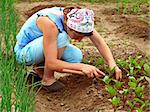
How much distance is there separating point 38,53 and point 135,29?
2.14m

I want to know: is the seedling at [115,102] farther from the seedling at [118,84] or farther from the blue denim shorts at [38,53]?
the blue denim shorts at [38,53]

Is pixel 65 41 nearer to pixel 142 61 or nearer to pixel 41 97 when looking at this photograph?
pixel 41 97

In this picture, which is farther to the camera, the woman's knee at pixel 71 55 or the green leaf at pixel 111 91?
the woman's knee at pixel 71 55

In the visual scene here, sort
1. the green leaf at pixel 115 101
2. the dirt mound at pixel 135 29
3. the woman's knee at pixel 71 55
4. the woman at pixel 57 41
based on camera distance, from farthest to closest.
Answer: the dirt mound at pixel 135 29, the woman's knee at pixel 71 55, the woman at pixel 57 41, the green leaf at pixel 115 101

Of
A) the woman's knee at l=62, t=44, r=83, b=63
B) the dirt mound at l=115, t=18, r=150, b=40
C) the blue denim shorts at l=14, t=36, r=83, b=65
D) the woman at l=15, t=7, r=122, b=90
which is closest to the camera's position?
the woman at l=15, t=7, r=122, b=90

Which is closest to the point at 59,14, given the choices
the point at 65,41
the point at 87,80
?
the point at 65,41

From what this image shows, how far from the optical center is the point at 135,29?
248 inches

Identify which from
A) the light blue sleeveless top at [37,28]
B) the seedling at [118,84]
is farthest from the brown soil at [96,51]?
the light blue sleeveless top at [37,28]

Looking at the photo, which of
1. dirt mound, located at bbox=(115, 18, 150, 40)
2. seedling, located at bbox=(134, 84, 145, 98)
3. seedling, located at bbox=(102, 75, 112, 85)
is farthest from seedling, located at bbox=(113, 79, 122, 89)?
dirt mound, located at bbox=(115, 18, 150, 40)

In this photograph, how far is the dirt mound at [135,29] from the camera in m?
6.16

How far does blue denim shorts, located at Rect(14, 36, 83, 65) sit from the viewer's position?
14.3ft

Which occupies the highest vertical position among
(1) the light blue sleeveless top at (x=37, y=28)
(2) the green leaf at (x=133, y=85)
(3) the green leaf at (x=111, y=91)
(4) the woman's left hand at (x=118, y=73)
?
(1) the light blue sleeveless top at (x=37, y=28)

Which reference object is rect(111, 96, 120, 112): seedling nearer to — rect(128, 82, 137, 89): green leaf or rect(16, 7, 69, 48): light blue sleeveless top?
rect(128, 82, 137, 89): green leaf

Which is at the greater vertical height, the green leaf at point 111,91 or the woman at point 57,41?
the woman at point 57,41
